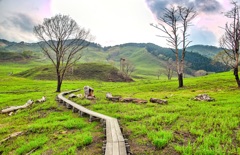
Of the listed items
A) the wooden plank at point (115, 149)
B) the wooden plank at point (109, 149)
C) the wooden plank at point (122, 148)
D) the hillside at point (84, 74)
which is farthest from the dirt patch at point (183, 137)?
the hillside at point (84, 74)

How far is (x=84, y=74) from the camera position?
121000mm

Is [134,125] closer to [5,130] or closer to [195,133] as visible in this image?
[195,133]

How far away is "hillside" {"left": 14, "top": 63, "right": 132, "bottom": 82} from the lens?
111469mm

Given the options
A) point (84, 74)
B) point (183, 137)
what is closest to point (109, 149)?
point (183, 137)

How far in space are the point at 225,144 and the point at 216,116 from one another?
4.88 m

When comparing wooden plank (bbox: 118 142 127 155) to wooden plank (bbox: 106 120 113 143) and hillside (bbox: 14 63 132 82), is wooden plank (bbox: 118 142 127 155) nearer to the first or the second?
wooden plank (bbox: 106 120 113 143)

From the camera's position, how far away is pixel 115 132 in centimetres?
1045

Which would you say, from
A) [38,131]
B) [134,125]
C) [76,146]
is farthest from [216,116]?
[38,131]

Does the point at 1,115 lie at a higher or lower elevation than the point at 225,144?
lower

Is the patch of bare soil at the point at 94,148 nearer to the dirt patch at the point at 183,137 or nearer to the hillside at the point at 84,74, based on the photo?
the dirt patch at the point at 183,137

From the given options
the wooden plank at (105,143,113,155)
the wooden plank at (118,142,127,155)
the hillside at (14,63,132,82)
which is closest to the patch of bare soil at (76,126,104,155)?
the wooden plank at (105,143,113,155)

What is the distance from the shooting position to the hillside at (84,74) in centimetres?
11147

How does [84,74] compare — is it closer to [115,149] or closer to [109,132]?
[109,132]

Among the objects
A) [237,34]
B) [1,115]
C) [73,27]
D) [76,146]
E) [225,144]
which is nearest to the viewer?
[225,144]
